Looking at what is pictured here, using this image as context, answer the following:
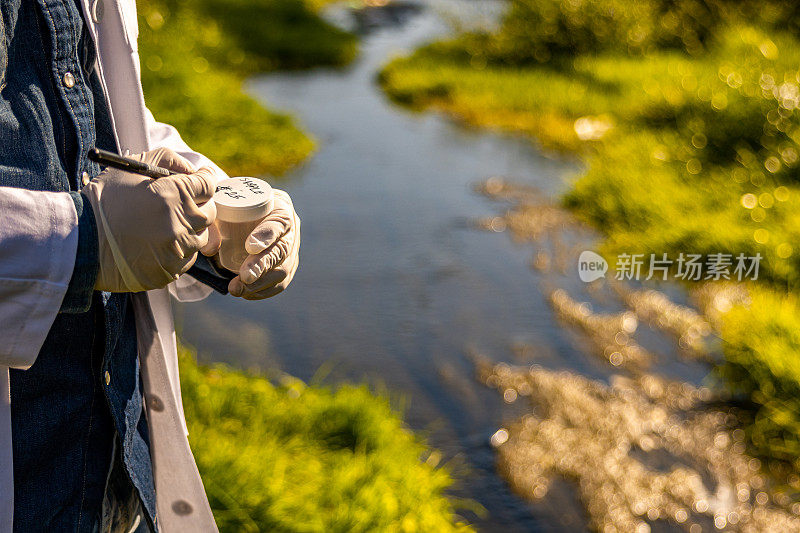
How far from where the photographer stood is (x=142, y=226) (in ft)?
3.48

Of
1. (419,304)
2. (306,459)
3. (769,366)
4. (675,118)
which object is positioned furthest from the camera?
(675,118)

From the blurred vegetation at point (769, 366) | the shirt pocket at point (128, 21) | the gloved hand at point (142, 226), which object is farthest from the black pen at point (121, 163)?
the blurred vegetation at point (769, 366)

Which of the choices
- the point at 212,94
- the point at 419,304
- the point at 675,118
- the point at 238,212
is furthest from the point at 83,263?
the point at 675,118

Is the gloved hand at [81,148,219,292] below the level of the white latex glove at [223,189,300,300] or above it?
above

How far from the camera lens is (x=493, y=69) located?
29.5 ft

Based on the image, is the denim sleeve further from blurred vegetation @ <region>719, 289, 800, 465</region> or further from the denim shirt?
blurred vegetation @ <region>719, 289, 800, 465</region>

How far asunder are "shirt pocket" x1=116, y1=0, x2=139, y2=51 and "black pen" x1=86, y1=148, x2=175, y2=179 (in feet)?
0.96

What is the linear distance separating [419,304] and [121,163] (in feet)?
10.8

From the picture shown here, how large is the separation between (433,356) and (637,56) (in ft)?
20.5

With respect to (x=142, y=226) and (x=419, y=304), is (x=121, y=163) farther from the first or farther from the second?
(x=419, y=304)

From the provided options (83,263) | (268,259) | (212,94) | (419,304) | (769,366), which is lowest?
(212,94)

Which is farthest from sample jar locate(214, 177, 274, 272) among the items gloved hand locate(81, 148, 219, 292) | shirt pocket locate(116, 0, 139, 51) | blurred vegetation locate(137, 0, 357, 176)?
blurred vegetation locate(137, 0, 357, 176)

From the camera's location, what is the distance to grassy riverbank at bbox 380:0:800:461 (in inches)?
150

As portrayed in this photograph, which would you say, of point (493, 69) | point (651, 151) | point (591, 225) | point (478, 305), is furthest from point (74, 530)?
point (493, 69)
